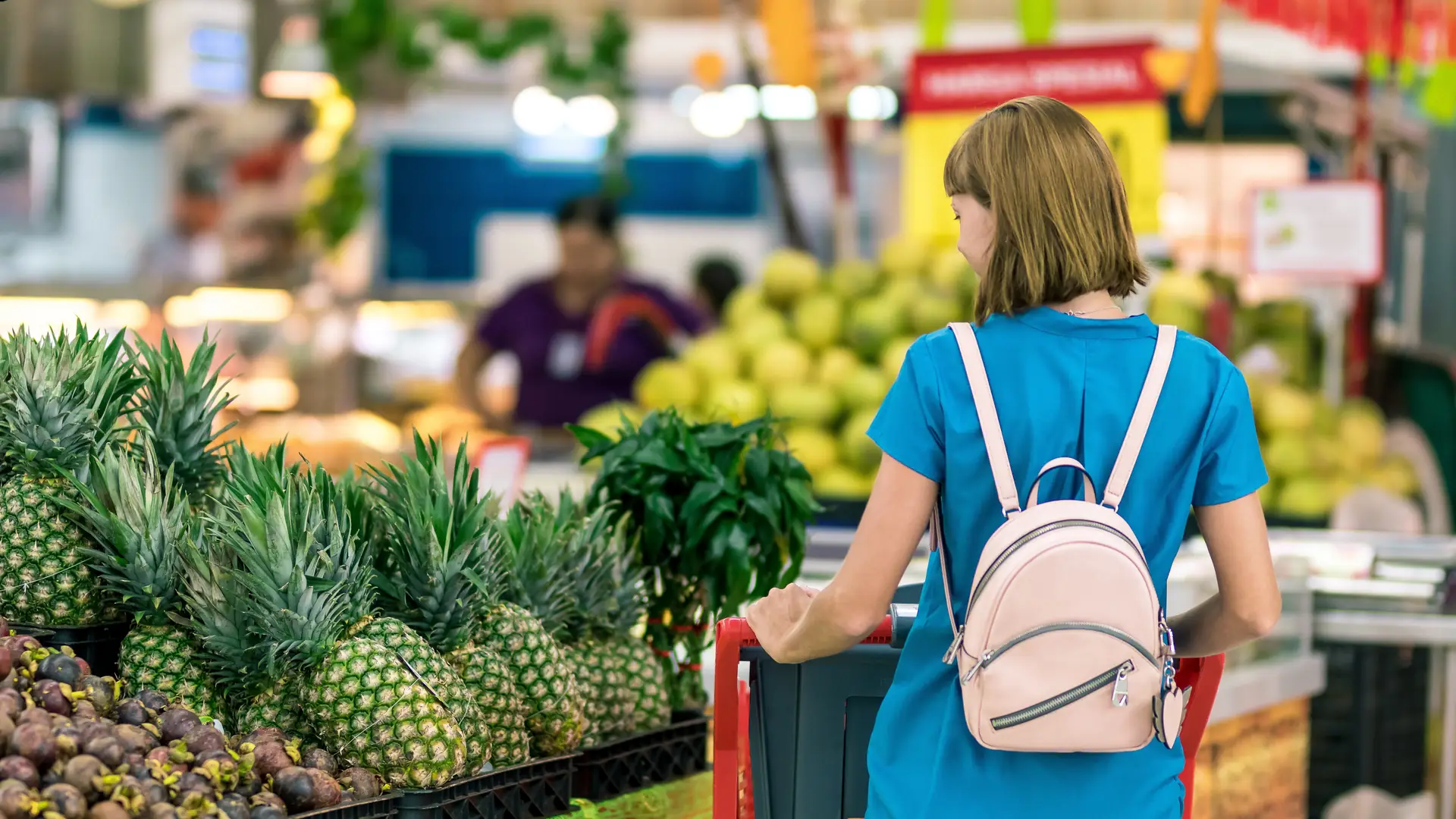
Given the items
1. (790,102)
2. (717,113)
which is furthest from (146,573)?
(717,113)

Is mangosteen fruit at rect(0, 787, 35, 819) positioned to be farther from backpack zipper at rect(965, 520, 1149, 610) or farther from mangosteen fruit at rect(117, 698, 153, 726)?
backpack zipper at rect(965, 520, 1149, 610)

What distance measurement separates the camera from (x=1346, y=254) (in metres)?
5.36

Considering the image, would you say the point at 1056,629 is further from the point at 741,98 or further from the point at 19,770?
the point at 741,98

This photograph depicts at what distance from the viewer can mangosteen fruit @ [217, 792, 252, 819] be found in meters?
1.85

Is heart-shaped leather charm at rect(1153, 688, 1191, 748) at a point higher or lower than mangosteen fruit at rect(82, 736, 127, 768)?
higher

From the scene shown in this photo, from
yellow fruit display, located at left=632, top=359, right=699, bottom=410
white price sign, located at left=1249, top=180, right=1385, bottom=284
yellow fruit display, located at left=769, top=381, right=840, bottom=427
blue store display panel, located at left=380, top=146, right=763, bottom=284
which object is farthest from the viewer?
blue store display panel, located at left=380, top=146, right=763, bottom=284

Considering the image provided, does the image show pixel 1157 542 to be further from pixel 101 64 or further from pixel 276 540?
pixel 101 64

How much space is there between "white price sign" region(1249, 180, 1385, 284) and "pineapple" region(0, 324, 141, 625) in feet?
13.9

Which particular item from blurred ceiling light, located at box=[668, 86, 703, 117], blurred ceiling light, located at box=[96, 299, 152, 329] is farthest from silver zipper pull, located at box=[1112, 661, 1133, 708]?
blurred ceiling light, located at box=[668, 86, 703, 117]

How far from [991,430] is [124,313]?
594cm

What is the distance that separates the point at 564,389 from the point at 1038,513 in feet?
16.6

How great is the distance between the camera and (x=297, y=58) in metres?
6.75

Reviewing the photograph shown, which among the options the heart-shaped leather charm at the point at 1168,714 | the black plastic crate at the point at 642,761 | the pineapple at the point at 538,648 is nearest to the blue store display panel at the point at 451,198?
the black plastic crate at the point at 642,761

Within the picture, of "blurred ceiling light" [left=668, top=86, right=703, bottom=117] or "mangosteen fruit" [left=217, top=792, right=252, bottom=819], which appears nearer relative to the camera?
"mangosteen fruit" [left=217, top=792, right=252, bottom=819]
